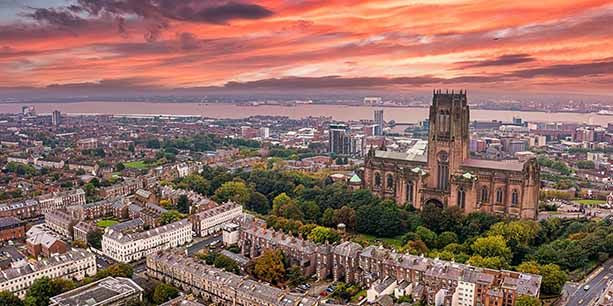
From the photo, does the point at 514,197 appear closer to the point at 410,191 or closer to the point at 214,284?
the point at 410,191

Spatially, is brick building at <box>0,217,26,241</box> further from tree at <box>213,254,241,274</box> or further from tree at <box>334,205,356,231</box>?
tree at <box>334,205,356,231</box>

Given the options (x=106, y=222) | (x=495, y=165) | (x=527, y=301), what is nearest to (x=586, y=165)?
(x=495, y=165)

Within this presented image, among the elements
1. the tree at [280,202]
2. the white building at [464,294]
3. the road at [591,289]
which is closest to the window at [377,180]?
the tree at [280,202]

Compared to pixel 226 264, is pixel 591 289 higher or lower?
lower

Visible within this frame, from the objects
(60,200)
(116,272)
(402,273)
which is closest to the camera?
(402,273)

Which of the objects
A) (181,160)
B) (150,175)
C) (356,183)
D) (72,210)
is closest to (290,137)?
(181,160)

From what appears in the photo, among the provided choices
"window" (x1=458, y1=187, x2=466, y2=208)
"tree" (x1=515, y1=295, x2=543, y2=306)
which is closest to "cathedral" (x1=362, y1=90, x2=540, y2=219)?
"window" (x1=458, y1=187, x2=466, y2=208)
